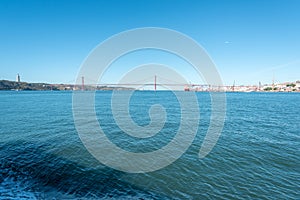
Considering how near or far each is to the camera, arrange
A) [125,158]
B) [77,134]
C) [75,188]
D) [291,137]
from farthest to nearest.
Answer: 1. [77,134]
2. [291,137]
3. [125,158]
4. [75,188]

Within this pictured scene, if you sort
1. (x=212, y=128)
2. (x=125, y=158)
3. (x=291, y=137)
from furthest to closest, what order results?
1. (x=212, y=128)
2. (x=291, y=137)
3. (x=125, y=158)

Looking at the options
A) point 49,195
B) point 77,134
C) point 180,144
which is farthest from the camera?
point 77,134

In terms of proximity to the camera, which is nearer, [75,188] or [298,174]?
[75,188]

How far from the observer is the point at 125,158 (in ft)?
31.8

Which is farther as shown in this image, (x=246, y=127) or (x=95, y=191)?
(x=246, y=127)

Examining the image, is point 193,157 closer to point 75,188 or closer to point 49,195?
point 75,188

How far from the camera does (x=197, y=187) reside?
7.05m

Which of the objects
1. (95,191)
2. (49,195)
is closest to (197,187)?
(95,191)

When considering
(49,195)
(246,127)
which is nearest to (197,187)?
(49,195)

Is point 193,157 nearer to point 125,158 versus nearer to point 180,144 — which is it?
point 180,144

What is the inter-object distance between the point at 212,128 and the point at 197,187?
9.92 m

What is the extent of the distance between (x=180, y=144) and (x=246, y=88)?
21400 centimetres

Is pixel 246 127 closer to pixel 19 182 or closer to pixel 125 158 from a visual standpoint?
pixel 125 158

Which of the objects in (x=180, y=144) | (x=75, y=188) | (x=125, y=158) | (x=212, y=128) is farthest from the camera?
(x=212, y=128)
